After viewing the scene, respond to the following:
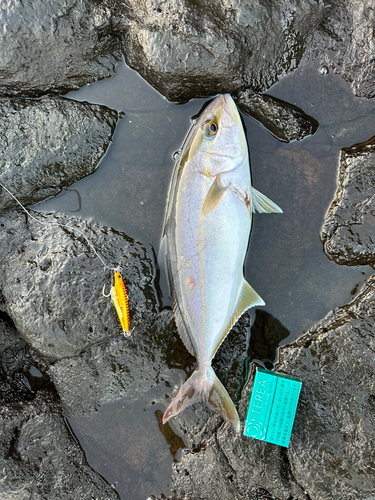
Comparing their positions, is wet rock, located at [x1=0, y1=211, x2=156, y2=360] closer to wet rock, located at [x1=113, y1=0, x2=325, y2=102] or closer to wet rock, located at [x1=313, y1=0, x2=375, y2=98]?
wet rock, located at [x1=113, y1=0, x2=325, y2=102]

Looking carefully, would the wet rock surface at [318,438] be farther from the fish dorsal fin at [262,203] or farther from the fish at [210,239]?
the fish dorsal fin at [262,203]

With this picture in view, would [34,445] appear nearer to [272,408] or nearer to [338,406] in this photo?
[272,408]

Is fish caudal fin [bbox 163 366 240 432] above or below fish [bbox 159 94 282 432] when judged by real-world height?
below

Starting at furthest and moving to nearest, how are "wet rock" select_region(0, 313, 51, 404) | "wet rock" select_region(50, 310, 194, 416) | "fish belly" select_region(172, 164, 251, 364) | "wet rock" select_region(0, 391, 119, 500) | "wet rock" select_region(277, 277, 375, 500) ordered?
"wet rock" select_region(0, 313, 51, 404)
"wet rock" select_region(50, 310, 194, 416)
"wet rock" select_region(0, 391, 119, 500)
"fish belly" select_region(172, 164, 251, 364)
"wet rock" select_region(277, 277, 375, 500)

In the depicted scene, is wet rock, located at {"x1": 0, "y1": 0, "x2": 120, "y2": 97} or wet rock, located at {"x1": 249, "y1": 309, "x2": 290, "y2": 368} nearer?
wet rock, located at {"x1": 0, "y1": 0, "x2": 120, "y2": 97}

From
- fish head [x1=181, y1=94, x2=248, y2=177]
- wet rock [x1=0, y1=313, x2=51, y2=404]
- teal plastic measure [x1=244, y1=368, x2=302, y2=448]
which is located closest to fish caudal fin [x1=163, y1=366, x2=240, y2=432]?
teal plastic measure [x1=244, y1=368, x2=302, y2=448]

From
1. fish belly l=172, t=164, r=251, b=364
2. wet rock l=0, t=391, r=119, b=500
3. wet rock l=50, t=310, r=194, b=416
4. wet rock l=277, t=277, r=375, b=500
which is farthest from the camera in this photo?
wet rock l=50, t=310, r=194, b=416

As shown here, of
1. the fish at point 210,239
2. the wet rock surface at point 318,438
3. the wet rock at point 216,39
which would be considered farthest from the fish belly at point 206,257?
the wet rock at point 216,39

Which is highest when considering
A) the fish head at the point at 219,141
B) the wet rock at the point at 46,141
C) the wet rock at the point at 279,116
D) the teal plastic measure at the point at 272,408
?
the wet rock at the point at 279,116
